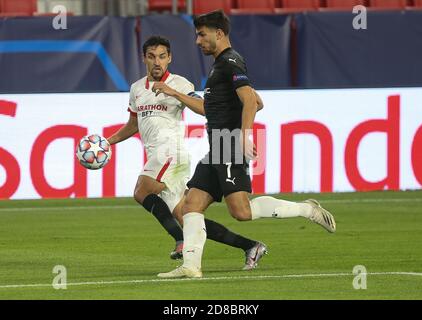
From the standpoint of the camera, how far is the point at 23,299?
977 centimetres

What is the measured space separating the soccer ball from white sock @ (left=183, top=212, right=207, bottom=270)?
2.03m

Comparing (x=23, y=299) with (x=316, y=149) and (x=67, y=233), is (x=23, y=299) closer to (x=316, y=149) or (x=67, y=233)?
(x=67, y=233)

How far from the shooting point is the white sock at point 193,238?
10.8 metres

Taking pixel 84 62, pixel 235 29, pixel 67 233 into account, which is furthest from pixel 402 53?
pixel 67 233

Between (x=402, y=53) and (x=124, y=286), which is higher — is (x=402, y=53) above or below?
above

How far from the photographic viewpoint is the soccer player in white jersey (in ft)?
40.5

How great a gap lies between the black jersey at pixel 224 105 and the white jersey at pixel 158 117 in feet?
5.75

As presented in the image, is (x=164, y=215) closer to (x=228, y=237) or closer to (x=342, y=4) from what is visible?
(x=228, y=237)

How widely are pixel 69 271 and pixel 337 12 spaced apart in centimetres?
971

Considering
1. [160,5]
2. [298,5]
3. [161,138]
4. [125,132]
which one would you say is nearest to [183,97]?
[161,138]

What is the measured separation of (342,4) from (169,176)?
35.9ft

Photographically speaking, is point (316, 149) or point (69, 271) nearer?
point (69, 271)

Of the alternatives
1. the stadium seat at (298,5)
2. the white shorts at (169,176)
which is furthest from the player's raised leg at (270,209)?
the stadium seat at (298,5)

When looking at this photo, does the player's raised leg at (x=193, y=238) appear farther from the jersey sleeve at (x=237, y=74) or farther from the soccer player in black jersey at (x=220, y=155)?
the jersey sleeve at (x=237, y=74)
